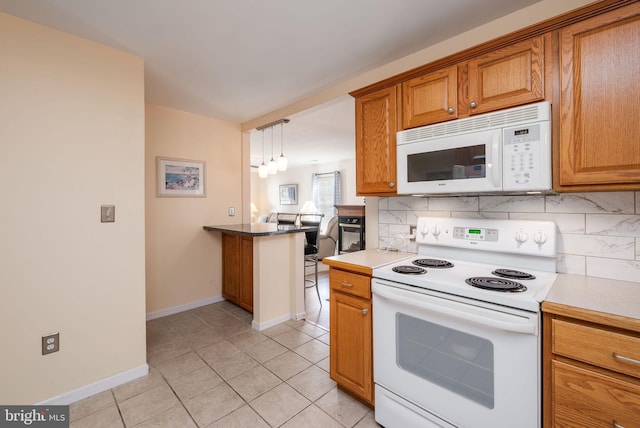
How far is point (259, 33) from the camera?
1.85 meters

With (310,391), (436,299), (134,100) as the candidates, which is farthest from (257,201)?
(436,299)

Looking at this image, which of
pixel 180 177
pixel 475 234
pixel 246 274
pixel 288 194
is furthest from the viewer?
pixel 288 194

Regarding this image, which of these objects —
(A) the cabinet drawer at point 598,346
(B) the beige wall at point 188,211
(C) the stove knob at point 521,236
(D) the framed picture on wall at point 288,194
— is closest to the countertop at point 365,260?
(C) the stove knob at point 521,236

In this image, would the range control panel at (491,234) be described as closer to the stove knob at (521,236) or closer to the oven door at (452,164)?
the stove knob at (521,236)

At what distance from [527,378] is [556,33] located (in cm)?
154

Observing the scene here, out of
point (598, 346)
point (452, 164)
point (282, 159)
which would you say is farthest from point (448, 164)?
point (282, 159)

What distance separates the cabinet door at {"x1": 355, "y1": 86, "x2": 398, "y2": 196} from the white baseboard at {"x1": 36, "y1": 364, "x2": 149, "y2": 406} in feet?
7.08

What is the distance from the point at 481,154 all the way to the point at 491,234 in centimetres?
52

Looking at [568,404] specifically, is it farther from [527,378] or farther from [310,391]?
[310,391]

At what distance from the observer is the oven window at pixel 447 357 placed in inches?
48.9

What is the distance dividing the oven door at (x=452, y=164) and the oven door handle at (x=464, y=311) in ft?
2.05

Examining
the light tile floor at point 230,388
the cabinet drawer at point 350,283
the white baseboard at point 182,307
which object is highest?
the cabinet drawer at point 350,283

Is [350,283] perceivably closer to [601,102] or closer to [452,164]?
[452,164]

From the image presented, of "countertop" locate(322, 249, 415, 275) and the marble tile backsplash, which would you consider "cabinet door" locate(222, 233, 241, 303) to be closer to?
"countertop" locate(322, 249, 415, 275)
